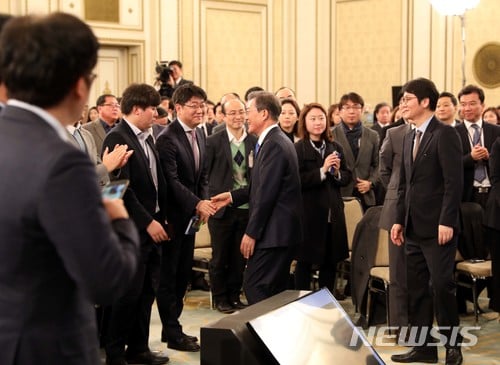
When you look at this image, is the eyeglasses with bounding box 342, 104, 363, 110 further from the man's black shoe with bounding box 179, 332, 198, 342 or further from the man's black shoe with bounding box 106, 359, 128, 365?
the man's black shoe with bounding box 106, 359, 128, 365

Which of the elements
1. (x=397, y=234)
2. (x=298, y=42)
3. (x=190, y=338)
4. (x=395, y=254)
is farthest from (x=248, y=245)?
(x=298, y=42)

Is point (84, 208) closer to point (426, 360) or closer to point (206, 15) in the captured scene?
point (426, 360)

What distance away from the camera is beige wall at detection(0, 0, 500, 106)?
445 inches

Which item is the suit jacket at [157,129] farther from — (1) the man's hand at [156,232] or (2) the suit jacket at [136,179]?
(1) the man's hand at [156,232]

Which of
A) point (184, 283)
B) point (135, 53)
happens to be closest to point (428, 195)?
point (184, 283)

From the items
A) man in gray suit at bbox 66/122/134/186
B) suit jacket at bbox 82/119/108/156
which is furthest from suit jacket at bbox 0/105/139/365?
suit jacket at bbox 82/119/108/156

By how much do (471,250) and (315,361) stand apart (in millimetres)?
2889

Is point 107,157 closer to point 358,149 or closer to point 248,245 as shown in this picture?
point 248,245

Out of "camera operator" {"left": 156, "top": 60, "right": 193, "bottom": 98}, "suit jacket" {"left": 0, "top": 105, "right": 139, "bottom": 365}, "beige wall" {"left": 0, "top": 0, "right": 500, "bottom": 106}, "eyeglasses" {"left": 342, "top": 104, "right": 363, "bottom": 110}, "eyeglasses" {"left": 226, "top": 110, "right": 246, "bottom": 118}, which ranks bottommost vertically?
→ "suit jacket" {"left": 0, "top": 105, "right": 139, "bottom": 365}

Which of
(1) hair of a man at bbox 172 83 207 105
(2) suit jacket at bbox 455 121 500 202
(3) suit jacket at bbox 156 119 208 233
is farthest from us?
(2) suit jacket at bbox 455 121 500 202

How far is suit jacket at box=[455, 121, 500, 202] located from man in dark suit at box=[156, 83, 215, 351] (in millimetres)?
1991

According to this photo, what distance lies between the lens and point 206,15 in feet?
39.3

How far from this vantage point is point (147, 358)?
178 inches

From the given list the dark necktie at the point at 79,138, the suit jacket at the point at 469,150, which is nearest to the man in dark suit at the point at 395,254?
the suit jacket at the point at 469,150
